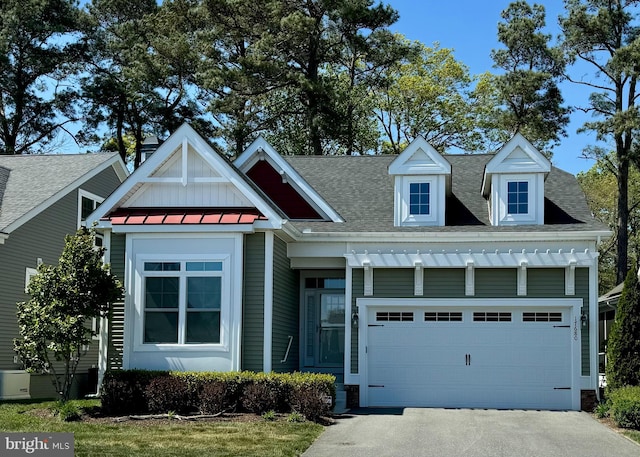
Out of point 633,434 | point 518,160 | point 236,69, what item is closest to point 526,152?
point 518,160

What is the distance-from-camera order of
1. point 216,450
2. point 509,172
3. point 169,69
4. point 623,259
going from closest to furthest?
point 216,450, point 509,172, point 623,259, point 169,69

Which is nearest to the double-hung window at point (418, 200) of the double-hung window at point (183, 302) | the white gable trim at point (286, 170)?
the white gable trim at point (286, 170)

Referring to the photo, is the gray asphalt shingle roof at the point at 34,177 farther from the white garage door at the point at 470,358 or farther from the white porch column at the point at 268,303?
the white garage door at the point at 470,358

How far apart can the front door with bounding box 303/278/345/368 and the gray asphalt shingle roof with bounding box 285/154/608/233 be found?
172cm

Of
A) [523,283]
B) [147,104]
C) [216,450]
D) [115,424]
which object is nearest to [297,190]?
[523,283]

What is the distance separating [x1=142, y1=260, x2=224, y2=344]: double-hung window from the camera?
55.8 feet

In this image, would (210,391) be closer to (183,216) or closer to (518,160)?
(183,216)

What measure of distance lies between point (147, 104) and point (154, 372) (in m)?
24.5

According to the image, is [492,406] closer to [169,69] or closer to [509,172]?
[509,172]

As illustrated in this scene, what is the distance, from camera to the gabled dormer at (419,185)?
1966cm

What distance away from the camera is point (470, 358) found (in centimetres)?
1872

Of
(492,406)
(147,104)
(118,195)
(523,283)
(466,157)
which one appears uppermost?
(147,104)

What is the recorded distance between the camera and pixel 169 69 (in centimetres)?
3709

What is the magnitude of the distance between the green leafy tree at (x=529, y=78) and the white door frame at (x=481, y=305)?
19411 millimetres
